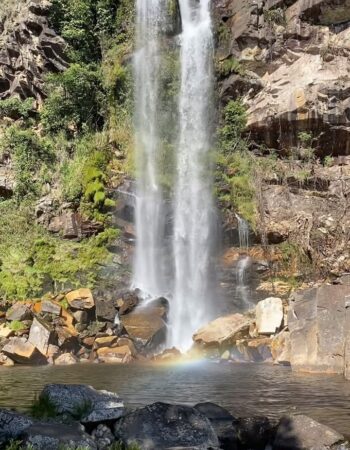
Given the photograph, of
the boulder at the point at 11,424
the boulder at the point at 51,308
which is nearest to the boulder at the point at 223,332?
the boulder at the point at 51,308

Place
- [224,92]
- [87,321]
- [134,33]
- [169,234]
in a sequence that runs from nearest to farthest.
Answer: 1. [87,321]
2. [169,234]
3. [224,92]
4. [134,33]

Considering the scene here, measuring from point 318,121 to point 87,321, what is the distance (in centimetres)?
1378

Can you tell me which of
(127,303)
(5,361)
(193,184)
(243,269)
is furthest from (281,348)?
(193,184)

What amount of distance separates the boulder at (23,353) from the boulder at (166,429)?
31.1 ft

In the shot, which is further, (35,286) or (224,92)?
(224,92)

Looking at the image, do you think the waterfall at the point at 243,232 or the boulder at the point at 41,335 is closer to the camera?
the boulder at the point at 41,335

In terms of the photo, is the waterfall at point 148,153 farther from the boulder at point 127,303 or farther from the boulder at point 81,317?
the boulder at point 81,317

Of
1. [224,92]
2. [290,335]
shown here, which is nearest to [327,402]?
[290,335]

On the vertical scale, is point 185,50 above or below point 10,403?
above

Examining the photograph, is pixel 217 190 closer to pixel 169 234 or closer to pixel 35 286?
pixel 169 234

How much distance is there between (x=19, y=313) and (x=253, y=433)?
11.8 m

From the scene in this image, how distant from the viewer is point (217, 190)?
75.2 feet

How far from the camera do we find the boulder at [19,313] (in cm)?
1630

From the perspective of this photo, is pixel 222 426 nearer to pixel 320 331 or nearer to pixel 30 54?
pixel 320 331
